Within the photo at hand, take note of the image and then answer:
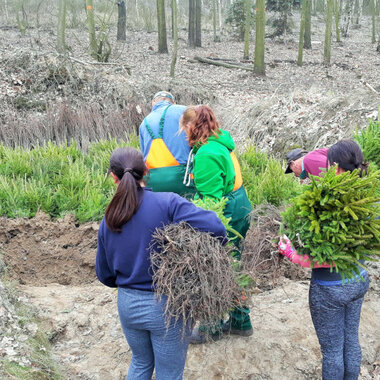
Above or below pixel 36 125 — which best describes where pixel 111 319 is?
below

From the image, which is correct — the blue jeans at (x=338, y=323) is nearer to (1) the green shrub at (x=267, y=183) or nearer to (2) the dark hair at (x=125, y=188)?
(2) the dark hair at (x=125, y=188)

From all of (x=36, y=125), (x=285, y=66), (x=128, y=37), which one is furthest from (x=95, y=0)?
(x=36, y=125)

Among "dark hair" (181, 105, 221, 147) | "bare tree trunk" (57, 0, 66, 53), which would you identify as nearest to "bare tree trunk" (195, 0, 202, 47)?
"bare tree trunk" (57, 0, 66, 53)

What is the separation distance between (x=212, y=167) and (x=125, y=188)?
0.98 metres

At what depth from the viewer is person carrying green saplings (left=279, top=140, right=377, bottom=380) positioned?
2.57m

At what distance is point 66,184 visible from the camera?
5.82 meters

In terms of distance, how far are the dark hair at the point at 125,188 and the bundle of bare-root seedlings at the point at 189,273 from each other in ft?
0.63

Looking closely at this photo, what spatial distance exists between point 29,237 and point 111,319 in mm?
1786

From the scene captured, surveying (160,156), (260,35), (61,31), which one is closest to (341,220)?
(160,156)

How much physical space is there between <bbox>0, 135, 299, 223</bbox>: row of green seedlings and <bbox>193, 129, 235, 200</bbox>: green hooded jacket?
208 centimetres

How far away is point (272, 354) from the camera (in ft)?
11.5

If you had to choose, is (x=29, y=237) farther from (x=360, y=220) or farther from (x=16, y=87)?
(x=16, y=87)

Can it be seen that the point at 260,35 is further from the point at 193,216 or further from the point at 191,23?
the point at 193,216

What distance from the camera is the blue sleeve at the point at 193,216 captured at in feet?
7.34
